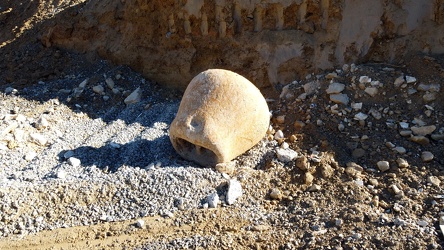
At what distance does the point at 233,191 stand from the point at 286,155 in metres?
0.77

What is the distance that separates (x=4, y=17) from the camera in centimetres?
907

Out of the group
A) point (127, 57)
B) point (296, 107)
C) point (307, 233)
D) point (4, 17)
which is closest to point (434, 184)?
point (307, 233)

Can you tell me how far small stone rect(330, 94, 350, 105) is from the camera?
18.8 feet

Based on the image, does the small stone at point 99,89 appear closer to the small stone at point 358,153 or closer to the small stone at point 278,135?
the small stone at point 278,135

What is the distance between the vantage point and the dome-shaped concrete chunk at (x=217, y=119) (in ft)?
16.5

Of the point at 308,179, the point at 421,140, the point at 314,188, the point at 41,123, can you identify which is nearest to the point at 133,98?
the point at 41,123

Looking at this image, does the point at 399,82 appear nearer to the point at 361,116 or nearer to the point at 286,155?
the point at 361,116

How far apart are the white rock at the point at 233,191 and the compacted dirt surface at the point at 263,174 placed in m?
0.03

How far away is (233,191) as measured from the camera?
15.8 ft

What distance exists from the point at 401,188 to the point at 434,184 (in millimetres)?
313

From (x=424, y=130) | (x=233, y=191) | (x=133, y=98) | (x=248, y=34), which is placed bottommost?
(x=133, y=98)

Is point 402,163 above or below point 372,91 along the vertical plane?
below

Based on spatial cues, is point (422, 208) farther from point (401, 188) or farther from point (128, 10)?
point (128, 10)

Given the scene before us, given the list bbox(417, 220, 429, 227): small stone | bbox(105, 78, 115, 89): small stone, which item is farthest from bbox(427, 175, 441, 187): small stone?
bbox(105, 78, 115, 89): small stone
